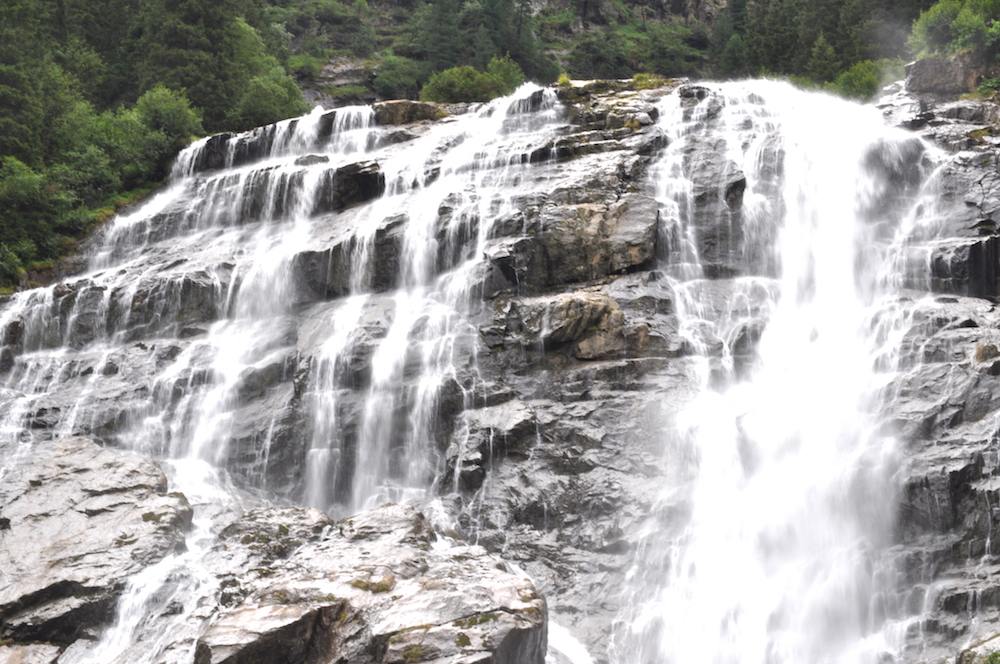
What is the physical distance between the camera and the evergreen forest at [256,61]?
26.6m

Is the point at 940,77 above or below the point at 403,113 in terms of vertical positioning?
above

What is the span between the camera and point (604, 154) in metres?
20.2

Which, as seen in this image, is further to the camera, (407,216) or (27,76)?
(27,76)

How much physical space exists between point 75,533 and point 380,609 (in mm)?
6483

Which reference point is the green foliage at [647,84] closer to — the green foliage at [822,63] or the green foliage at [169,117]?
the green foliage at [822,63]

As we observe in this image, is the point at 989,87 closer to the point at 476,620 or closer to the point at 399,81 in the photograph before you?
the point at 476,620

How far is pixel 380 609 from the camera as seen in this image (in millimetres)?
8703

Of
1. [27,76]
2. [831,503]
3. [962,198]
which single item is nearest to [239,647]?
[831,503]

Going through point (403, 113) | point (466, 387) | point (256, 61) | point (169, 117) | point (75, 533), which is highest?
point (256, 61)

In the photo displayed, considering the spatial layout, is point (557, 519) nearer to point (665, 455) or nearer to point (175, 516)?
point (665, 455)

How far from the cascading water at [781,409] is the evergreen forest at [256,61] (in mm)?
9450

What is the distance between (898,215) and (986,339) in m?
5.18

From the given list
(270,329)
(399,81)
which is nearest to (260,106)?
(399,81)

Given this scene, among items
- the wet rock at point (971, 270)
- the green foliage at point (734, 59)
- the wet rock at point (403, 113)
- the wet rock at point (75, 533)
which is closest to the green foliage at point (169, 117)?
the wet rock at point (403, 113)
